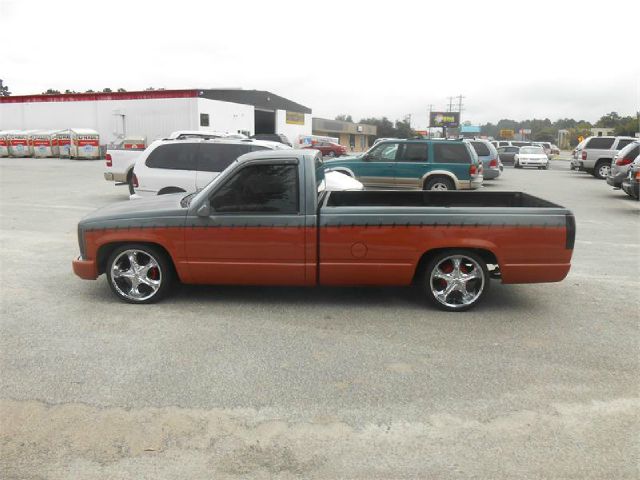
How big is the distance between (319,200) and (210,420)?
9.52 feet

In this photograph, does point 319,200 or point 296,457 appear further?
point 319,200

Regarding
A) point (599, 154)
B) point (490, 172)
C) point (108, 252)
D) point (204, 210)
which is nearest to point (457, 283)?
point (204, 210)

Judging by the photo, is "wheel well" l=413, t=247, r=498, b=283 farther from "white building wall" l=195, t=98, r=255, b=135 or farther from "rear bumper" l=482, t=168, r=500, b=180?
"white building wall" l=195, t=98, r=255, b=135

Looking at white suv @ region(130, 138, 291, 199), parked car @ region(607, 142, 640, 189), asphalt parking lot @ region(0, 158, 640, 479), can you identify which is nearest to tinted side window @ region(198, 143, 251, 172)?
white suv @ region(130, 138, 291, 199)

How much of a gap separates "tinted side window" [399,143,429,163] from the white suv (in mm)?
5071

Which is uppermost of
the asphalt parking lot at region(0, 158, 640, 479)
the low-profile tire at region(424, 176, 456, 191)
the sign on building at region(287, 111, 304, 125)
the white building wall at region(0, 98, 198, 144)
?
the sign on building at region(287, 111, 304, 125)

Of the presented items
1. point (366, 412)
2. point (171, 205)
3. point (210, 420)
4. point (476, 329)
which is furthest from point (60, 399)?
point (476, 329)

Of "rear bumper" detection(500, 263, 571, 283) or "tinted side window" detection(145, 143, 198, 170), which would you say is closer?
"rear bumper" detection(500, 263, 571, 283)

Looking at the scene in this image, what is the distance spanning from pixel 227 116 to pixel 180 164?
3489 cm

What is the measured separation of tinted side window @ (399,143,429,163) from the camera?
14.5 meters

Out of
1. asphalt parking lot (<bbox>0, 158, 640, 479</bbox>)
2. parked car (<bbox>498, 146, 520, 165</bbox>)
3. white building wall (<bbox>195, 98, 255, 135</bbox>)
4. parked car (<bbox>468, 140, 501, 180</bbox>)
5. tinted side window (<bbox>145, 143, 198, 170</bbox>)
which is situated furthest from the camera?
white building wall (<bbox>195, 98, 255, 135</bbox>)

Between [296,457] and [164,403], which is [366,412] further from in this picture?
[164,403]

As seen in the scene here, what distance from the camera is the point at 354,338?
16.5 feet

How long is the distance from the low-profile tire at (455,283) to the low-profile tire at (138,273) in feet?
8.89
